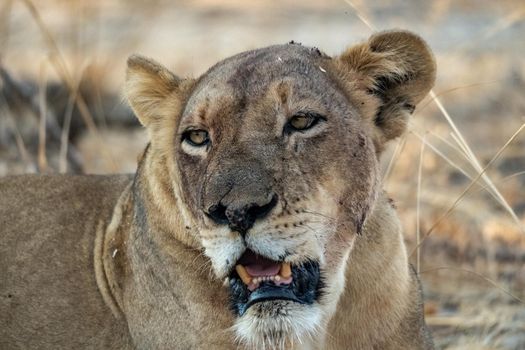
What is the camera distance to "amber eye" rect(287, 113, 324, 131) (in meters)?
4.05

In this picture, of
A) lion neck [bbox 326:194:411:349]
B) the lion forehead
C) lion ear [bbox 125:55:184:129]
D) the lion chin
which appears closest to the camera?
the lion chin

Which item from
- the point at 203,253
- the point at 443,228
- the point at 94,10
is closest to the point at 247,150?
the point at 203,253

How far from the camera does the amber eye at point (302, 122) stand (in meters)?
4.05

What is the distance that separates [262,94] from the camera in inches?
162

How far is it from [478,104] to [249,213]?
7.45 meters

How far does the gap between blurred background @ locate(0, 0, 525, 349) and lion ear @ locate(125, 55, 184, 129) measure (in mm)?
170

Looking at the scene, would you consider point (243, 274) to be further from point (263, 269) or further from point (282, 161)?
point (282, 161)

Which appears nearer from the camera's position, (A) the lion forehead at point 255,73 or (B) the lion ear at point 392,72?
(A) the lion forehead at point 255,73

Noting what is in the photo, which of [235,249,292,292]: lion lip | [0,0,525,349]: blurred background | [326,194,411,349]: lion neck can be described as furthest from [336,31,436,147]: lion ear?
[235,249,292,292]: lion lip

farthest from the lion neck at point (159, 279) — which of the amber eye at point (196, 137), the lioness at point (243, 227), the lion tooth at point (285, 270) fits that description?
the lion tooth at point (285, 270)

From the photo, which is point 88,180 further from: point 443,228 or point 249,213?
point 443,228

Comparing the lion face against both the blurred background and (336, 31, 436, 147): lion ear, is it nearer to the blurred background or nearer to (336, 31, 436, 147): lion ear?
(336, 31, 436, 147): lion ear

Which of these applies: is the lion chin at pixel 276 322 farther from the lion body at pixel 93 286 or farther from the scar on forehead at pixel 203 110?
the scar on forehead at pixel 203 110

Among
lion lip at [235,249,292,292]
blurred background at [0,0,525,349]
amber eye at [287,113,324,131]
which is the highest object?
amber eye at [287,113,324,131]
